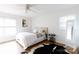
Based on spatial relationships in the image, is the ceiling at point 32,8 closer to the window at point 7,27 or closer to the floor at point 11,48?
the window at point 7,27

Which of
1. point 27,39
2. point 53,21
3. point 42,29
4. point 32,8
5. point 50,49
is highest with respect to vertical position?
point 32,8

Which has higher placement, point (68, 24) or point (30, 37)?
point (68, 24)

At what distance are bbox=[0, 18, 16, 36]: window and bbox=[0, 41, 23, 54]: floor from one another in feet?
0.42

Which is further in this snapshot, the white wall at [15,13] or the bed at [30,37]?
the bed at [30,37]

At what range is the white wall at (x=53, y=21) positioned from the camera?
900 millimetres

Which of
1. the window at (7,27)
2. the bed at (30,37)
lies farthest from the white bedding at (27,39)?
the window at (7,27)

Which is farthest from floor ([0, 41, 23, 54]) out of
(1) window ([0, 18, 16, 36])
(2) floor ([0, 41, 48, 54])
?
(1) window ([0, 18, 16, 36])

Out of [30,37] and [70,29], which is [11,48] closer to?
[30,37]

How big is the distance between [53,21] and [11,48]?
667 mm

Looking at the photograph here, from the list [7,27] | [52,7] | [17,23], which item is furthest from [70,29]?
[7,27]

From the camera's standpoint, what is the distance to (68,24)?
34.4 inches

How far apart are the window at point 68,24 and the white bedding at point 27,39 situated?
0.31 meters
